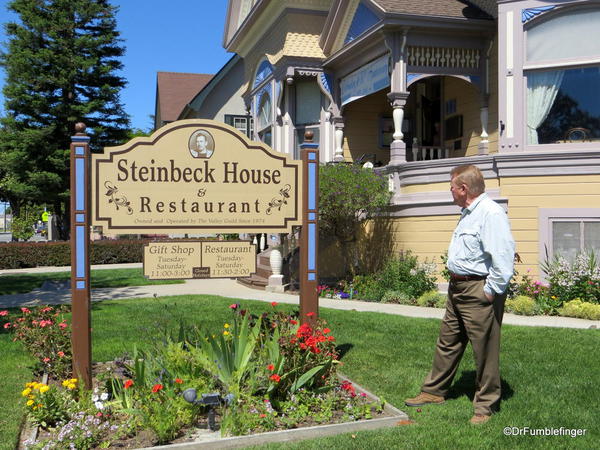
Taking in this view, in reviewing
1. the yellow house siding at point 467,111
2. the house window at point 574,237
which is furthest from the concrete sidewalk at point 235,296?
the yellow house siding at point 467,111

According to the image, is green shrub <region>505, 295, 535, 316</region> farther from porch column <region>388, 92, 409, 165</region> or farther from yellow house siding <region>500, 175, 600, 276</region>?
porch column <region>388, 92, 409, 165</region>

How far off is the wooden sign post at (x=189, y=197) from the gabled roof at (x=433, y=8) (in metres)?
7.79

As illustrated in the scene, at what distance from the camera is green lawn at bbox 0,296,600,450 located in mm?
4375

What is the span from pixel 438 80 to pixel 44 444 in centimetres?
1384

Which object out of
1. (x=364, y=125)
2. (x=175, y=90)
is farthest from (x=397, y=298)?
(x=175, y=90)

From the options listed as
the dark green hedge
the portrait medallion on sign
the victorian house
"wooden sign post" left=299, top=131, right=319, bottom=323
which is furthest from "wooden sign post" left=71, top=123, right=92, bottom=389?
the dark green hedge

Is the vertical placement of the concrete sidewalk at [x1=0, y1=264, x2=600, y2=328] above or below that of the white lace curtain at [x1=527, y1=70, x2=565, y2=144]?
below

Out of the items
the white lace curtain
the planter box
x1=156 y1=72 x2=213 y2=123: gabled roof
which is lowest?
the planter box

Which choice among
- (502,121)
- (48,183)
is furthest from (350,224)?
(48,183)

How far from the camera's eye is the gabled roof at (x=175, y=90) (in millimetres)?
41500

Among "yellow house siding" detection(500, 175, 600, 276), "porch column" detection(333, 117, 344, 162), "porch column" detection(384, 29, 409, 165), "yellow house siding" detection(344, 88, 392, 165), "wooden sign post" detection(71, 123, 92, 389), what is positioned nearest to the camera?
"wooden sign post" detection(71, 123, 92, 389)

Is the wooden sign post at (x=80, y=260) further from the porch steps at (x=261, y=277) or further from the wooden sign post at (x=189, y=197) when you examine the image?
the porch steps at (x=261, y=277)

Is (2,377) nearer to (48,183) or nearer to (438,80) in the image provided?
(438,80)

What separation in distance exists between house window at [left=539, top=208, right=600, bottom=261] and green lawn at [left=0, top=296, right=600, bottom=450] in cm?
290
